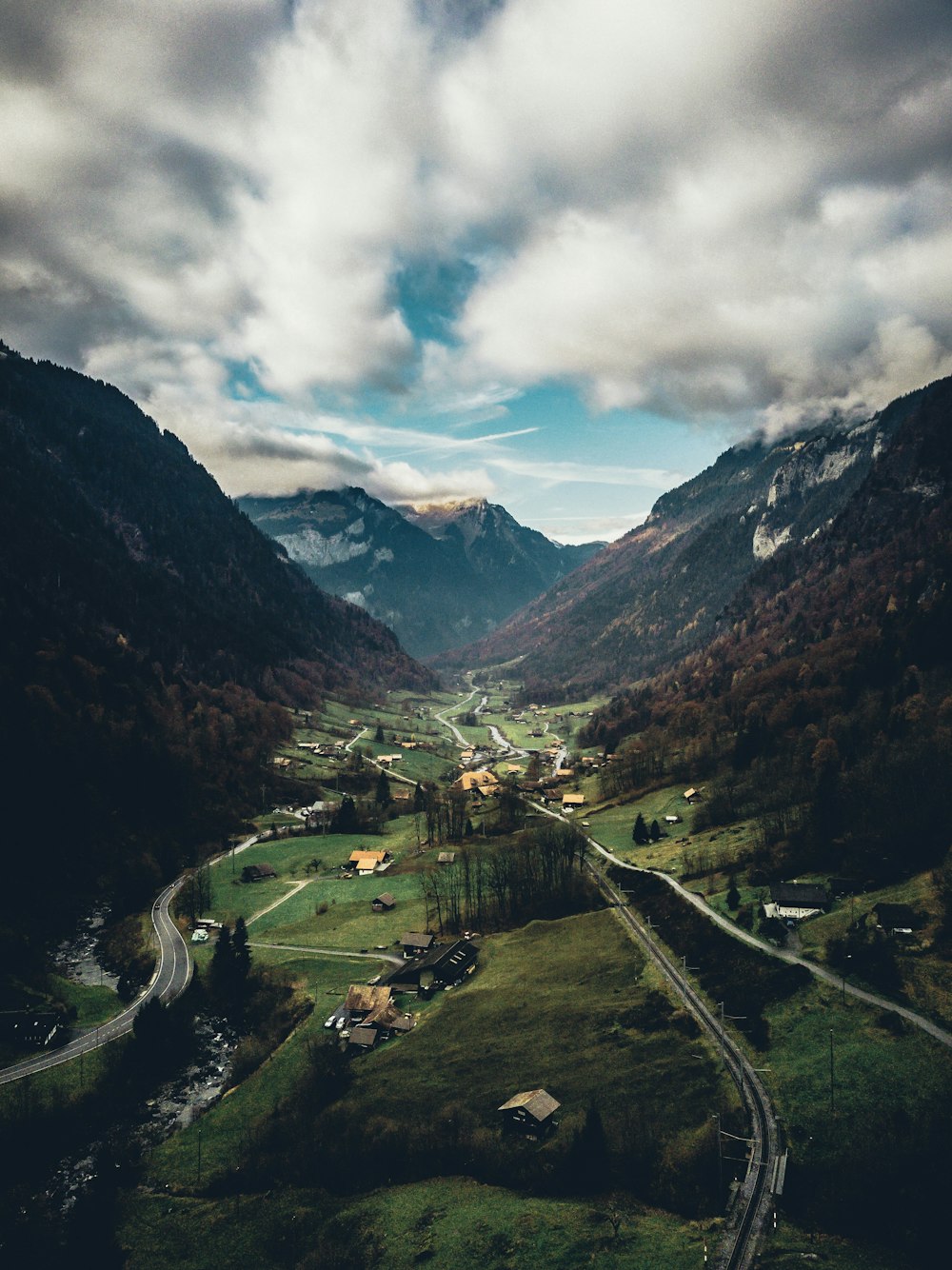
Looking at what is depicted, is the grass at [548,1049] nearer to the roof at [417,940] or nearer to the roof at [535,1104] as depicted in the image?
the roof at [535,1104]

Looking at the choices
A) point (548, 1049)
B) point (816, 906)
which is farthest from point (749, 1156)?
point (816, 906)

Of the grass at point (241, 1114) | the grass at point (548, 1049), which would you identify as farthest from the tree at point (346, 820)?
the grass at point (548, 1049)

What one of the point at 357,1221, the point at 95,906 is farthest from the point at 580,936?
the point at 95,906

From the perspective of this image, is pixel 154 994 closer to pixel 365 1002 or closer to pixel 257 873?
pixel 365 1002

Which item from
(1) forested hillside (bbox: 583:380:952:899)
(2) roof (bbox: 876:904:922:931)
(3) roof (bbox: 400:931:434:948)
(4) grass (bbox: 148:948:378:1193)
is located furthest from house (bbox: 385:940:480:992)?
(2) roof (bbox: 876:904:922:931)

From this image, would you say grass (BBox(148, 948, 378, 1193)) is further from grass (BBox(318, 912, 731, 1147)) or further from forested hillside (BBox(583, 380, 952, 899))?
forested hillside (BBox(583, 380, 952, 899))

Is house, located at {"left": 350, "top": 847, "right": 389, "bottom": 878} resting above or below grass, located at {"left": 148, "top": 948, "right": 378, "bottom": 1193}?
above

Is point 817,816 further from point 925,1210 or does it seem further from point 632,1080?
point 925,1210
